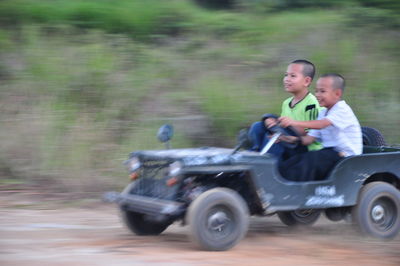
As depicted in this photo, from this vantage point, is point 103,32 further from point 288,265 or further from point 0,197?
point 288,265

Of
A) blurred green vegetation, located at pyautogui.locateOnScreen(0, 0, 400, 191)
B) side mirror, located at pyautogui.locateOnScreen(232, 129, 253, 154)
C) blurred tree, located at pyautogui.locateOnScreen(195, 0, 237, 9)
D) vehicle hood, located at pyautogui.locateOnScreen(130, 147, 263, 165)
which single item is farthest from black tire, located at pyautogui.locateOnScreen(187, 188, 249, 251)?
blurred tree, located at pyautogui.locateOnScreen(195, 0, 237, 9)

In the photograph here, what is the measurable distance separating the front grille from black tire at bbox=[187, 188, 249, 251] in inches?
12.4

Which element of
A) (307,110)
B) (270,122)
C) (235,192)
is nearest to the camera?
(235,192)

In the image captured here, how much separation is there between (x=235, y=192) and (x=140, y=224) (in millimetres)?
1057

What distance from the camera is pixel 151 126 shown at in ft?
30.1

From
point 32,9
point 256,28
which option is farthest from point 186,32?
point 32,9

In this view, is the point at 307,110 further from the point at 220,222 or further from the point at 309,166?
the point at 220,222

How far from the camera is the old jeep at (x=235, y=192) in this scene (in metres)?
5.48

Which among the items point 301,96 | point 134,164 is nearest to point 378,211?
point 301,96

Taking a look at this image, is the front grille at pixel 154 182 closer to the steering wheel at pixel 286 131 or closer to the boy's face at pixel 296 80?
the steering wheel at pixel 286 131

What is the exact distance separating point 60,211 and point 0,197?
0.91m

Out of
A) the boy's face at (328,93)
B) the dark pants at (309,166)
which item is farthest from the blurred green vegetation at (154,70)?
the dark pants at (309,166)

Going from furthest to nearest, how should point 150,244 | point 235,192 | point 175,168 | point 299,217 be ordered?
1. point 299,217
2. point 150,244
3. point 235,192
4. point 175,168

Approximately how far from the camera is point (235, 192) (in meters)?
5.70
